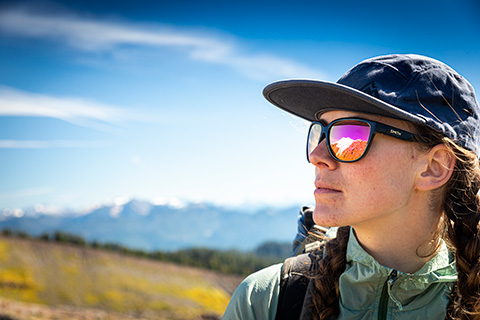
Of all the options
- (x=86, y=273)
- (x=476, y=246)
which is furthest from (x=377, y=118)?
(x=86, y=273)

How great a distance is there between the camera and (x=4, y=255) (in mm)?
21969

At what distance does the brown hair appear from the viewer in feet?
6.20

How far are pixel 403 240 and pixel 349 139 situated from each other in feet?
1.94

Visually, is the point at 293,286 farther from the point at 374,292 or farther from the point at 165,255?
the point at 165,255

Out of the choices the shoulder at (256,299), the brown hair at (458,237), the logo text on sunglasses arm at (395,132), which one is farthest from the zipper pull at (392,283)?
the logo text on sunglasses arm at (395,132)

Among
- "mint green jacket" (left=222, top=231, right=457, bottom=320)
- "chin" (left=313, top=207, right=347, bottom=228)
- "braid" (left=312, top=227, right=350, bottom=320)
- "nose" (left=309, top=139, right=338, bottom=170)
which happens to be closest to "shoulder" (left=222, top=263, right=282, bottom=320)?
"mint green jacket" (left=222, top=231, right=457, bottom=320)

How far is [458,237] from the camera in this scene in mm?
2010

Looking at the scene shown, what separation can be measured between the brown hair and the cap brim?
0.74ft

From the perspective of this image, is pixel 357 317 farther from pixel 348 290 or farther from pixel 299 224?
pixel 299 224

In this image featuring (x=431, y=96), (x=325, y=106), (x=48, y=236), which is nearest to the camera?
(x=431, y=96)

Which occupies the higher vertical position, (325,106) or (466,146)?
(325,106)

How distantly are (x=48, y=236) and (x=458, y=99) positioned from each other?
27.6 meters

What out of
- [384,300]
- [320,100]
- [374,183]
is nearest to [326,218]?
[374,183]

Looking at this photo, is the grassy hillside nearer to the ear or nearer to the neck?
the neck
